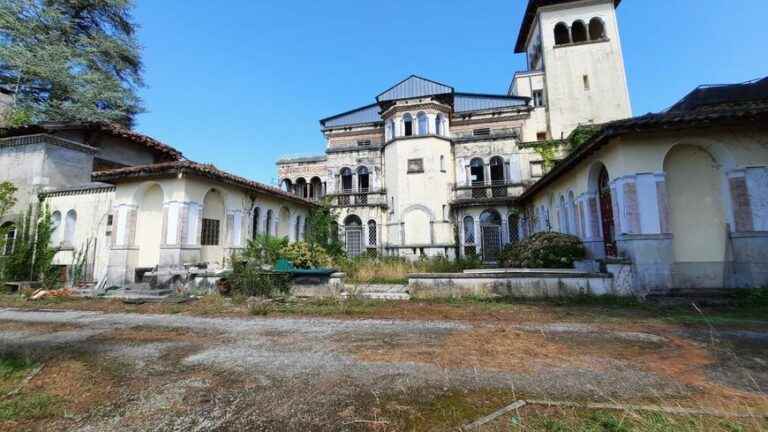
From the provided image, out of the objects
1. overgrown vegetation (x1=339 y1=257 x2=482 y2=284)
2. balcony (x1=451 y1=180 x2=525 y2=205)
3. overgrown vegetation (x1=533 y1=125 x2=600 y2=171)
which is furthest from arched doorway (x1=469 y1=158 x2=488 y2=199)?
overgrown vegetation (x1=339 y1=257 x2=482 y2=284)

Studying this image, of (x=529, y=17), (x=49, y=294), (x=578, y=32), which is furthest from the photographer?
(x=529, y=17)

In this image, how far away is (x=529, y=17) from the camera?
24984mm

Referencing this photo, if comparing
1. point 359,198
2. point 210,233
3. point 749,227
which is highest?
point 359,198

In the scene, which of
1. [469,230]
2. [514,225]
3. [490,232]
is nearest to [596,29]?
[514,225]

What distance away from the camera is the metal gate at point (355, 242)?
63.1ft

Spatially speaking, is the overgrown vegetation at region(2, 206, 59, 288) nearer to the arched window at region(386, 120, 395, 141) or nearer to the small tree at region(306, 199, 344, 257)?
the small tree at region(306, 199, 344, 257)

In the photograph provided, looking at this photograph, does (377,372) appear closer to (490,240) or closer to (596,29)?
(490,240)

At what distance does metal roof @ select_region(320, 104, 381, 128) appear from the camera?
83.1ft

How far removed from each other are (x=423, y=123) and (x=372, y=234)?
25.8 feet

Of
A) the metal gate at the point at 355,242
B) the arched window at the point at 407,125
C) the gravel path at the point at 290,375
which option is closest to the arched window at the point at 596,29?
the arched window at the point at 407,125

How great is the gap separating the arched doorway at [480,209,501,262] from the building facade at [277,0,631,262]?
6 centimetres

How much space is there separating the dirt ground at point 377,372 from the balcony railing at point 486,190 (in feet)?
43.6

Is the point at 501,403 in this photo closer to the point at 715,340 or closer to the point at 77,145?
the point at 715,340

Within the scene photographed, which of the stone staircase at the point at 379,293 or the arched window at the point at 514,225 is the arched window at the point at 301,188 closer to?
the arched window at the point at 514,225
